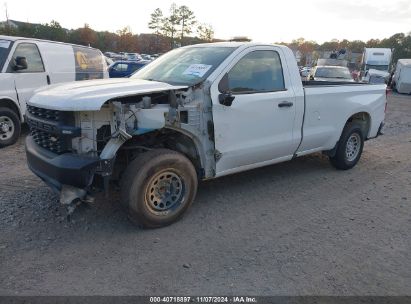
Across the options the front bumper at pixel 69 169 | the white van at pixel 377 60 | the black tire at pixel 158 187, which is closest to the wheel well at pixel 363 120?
the black tire at pixel 158 187

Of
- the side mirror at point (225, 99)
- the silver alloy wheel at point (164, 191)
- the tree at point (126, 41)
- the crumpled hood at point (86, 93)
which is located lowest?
the silver alloy wheel at point (164, 191)

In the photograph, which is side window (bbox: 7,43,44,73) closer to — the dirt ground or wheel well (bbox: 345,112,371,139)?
the dirt ground

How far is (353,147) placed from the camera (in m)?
6.54

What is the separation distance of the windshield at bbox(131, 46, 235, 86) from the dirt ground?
1572 millimetres

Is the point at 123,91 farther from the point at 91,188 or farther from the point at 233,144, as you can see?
the point at 233,144

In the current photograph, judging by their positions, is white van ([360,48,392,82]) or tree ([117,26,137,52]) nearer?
white van ([360,48,392,82])

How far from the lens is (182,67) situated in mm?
4773

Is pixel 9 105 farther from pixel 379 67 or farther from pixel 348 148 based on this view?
pixel 379 67

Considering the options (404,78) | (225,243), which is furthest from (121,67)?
(404,78)

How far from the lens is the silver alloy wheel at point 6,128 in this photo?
7.01 m

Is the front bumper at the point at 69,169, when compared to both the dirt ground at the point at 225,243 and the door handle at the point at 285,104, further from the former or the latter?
the door handle at the point at 285,104

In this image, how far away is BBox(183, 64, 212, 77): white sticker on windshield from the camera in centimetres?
442

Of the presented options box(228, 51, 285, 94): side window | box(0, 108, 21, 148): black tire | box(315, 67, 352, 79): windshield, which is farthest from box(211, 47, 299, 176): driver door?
box(315, 67, 352, 79): windshield

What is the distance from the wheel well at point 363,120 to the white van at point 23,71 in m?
5.89
